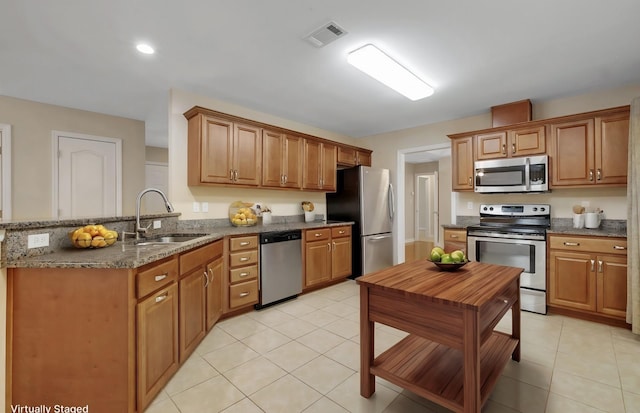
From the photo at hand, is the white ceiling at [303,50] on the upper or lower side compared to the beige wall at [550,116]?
upper

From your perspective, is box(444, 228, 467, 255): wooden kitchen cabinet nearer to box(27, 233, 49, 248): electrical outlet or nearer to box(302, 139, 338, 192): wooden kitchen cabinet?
box(302, 139, 338, 192): wooden kitchen cabinet

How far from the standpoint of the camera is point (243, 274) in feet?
10.1

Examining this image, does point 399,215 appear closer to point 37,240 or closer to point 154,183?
point 37,240

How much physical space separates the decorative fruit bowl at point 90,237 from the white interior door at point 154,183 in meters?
4.45

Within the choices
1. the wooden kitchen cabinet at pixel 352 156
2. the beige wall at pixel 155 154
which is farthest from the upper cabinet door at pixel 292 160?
the beige wall at pixel 155 154

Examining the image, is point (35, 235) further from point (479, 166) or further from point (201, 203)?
point (479, 166)

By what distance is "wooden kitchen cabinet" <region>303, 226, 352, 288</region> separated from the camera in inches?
148

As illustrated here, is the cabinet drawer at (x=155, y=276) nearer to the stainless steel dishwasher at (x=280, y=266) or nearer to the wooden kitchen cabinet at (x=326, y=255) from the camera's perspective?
the stainless steel dishwasher at (x=280, y=266)

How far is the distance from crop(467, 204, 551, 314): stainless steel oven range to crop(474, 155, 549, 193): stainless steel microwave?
358 millimetres

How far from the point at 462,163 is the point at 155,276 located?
3.87 m

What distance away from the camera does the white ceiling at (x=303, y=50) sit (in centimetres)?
193

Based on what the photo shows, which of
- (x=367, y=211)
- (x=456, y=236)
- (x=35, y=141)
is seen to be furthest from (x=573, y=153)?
(x=35, y=141)

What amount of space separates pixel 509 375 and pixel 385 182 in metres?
3.20

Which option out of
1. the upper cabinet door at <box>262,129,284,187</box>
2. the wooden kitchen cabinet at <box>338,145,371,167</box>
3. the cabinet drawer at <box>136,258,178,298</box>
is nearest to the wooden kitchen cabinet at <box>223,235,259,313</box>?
the upper cabinet door at <box>262,129,284,187</box>
